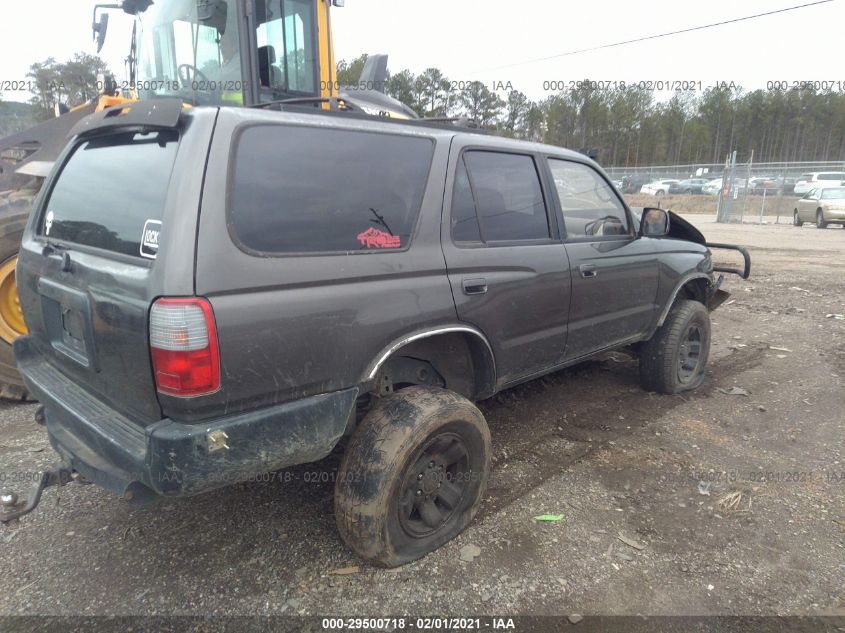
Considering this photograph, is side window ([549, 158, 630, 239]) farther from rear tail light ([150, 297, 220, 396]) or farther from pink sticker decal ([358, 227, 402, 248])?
rear tail light ([150, 297, 220, 396])

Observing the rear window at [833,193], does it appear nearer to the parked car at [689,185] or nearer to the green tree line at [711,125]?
the parked car at [689,185]

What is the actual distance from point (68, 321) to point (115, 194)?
59 cm

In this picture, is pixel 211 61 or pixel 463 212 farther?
pixel 211 61

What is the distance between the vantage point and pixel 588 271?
3420mm

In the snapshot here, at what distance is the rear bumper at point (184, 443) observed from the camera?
6.24ft

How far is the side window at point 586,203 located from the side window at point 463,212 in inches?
33.0

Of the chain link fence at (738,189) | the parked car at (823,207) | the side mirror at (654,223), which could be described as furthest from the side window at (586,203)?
the parked car at (823,207)

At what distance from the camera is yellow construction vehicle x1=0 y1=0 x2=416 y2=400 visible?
196 inches

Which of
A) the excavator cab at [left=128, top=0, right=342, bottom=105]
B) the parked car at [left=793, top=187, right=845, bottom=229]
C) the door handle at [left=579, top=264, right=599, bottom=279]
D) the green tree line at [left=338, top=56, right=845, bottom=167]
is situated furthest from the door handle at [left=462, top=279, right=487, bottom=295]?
the green tree line at [left=338, top=56, right=845, bottom=167]

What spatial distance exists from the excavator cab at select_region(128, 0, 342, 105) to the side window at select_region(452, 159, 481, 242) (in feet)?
10.3

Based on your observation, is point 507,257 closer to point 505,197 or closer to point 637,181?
point 505,197

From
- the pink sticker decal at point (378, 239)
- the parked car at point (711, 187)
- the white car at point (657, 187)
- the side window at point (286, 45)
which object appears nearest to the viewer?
the pink sticker decal at point (378, 239)

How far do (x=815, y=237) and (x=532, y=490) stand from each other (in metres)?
17.1

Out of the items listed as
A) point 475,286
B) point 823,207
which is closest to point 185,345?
point 475,286
